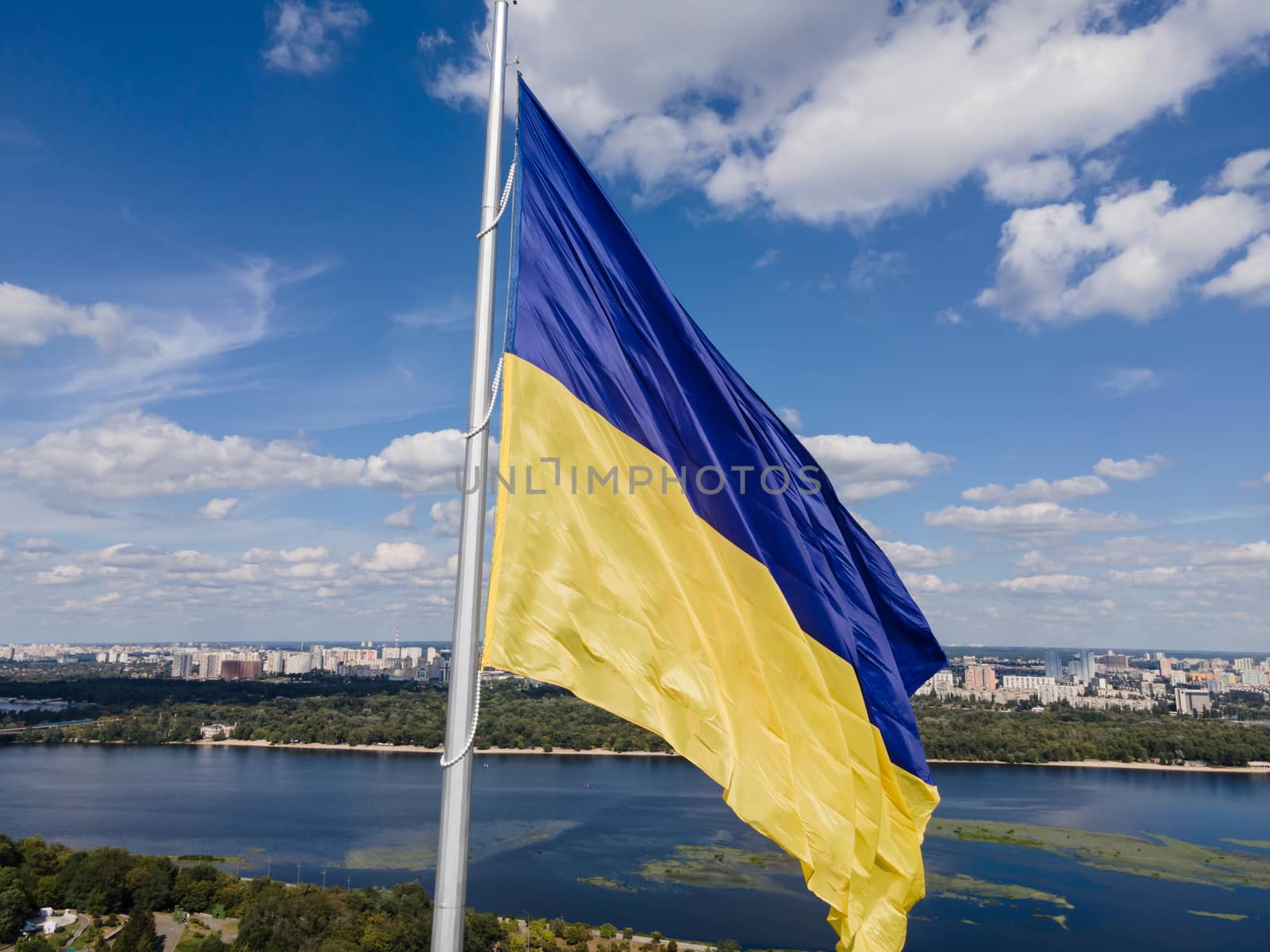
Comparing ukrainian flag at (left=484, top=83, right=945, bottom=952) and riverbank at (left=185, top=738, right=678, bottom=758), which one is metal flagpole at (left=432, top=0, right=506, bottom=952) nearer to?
ukrainian flag at (left=484, top=83, right=945, bottom=952)

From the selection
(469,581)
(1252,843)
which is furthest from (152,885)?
(1252,843)

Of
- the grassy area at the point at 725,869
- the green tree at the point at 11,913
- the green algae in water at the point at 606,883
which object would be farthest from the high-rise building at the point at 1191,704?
the green tree at the point at 11,913

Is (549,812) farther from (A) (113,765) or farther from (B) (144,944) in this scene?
(A) (113,765)

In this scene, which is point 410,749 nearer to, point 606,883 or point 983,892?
point 606,883

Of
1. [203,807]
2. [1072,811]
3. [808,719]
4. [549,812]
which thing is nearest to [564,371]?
[808,719]

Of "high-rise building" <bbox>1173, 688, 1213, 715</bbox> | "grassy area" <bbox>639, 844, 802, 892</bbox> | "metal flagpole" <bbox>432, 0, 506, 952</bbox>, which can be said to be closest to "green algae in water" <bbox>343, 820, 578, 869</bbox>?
"grassy area" <bbox>639, 844, 802, 892</bbox>

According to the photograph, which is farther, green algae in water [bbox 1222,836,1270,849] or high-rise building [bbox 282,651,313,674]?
high-rise building [bbox 282,651,313,674]

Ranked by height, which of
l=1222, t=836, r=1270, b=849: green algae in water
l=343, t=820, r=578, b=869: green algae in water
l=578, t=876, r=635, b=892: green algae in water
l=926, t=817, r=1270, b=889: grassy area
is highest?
l=343, t=820, r=578, b=869: green algae in water
